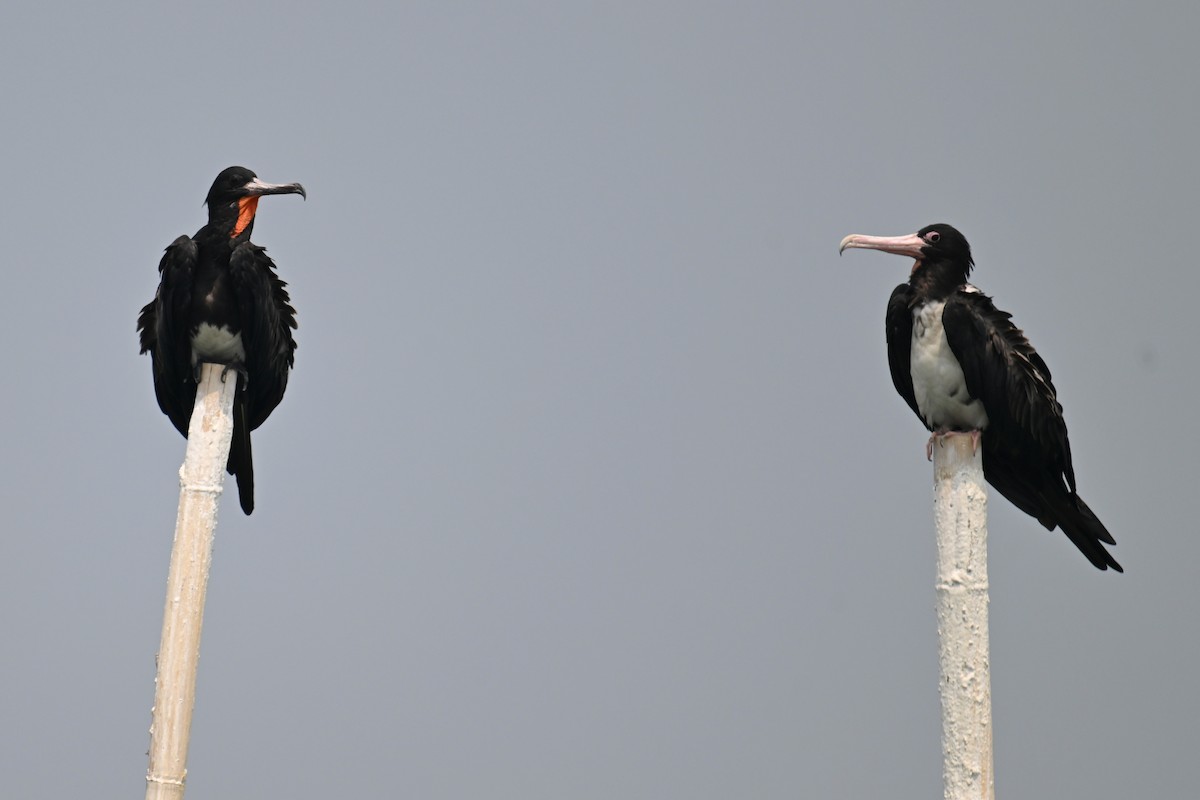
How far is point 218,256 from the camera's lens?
28.0 feet

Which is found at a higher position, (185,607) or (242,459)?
(242,459)

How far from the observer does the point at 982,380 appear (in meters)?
7.92

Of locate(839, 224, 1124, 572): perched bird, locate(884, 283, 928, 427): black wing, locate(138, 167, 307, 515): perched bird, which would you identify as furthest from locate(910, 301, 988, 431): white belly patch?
locate(138, 167, 307, 515): perched bird

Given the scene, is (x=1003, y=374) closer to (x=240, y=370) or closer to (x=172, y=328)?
(x=240, y=370)

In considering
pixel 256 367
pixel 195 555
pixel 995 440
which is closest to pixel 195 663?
pixel 195 555

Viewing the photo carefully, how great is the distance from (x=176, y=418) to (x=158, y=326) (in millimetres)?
745

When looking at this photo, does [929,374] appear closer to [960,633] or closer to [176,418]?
[960,633]

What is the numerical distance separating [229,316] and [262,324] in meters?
0.19

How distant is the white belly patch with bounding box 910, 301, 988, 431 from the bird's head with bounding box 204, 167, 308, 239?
3.59 meters

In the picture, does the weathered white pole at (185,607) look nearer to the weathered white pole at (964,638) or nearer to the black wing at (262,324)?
the black wing at (262,324)

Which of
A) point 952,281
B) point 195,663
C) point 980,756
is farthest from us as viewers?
point 952,281

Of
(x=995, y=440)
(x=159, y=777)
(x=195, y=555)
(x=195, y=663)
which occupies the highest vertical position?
(x=995, y=440)

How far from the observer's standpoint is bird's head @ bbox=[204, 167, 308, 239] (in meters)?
8.70

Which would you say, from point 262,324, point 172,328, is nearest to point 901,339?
point 262,324
